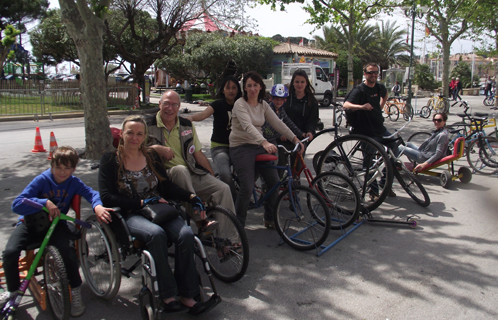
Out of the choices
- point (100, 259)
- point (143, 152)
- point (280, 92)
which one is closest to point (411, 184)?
point (280, 92)

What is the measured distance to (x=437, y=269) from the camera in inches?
148

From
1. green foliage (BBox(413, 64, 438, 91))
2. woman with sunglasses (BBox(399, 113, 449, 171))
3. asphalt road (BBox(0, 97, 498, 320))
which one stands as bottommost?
asphalt road (BBox(0, 97, 498, 320))

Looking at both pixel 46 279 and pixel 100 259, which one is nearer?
pixel 46 279

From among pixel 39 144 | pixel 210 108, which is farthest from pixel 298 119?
pixel 39 144

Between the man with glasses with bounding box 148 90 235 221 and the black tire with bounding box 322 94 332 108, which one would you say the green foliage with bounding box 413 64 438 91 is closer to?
the black tire with bounding box 322 94 332 108

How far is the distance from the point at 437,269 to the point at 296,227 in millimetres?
1395

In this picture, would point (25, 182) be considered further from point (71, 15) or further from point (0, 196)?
point (71, 15)

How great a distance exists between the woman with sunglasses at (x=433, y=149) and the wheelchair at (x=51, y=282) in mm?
5436

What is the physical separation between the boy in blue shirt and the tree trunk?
4996 millimetres

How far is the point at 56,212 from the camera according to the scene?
291 cm

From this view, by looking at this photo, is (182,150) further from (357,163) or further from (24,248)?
(357,163)

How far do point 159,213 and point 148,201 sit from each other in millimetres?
220

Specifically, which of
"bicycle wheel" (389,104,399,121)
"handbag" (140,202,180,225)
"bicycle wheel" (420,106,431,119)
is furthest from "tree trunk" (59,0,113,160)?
"bicycle wheel" (420,106,431,119)

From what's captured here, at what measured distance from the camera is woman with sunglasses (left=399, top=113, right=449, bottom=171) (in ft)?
21.6
